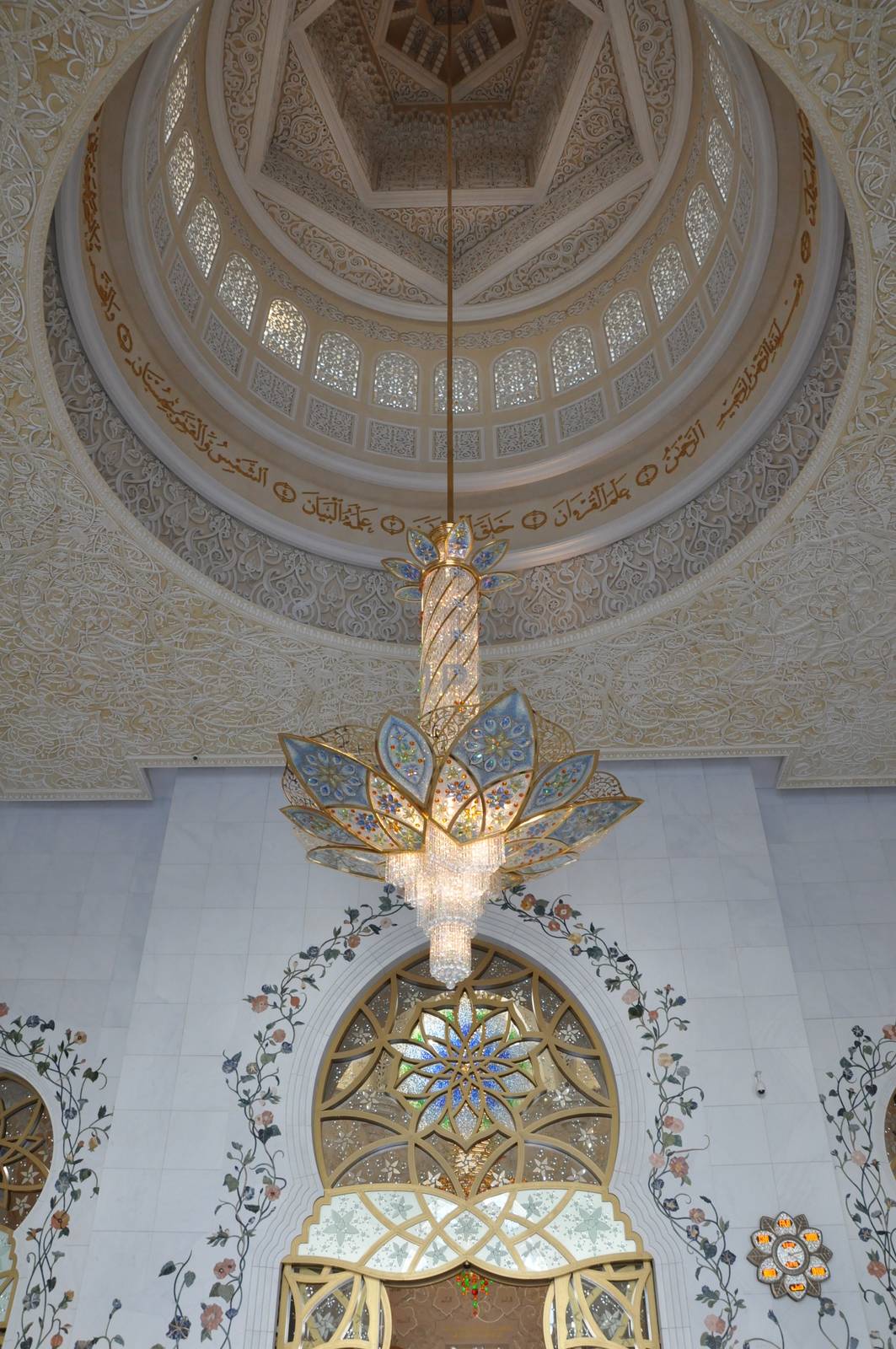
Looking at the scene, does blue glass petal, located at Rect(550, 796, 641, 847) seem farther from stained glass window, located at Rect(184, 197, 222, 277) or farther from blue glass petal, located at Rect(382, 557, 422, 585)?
stained glass window, located at Rect(184, 197, 222, 277)

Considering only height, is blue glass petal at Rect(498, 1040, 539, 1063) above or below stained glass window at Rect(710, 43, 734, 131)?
below

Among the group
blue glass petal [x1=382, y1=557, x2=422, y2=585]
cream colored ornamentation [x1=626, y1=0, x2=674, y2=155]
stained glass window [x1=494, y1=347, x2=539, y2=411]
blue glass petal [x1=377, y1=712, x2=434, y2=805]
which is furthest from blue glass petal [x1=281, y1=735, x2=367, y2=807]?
cream colored ornamentation [x1=626, y1=0, x2=674, y2=155]

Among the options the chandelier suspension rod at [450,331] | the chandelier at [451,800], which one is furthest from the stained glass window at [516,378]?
the chandelier at [451,800]

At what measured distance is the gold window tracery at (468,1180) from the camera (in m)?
4.64

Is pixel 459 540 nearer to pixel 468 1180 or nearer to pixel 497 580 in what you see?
pixel 497 580

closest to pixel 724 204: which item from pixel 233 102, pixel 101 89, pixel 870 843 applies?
pixel 233 102

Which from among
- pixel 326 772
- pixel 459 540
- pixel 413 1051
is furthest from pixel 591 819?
pixel 413 1051

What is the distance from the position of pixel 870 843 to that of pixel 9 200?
5305mm

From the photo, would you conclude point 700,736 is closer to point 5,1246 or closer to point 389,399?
point 389,399

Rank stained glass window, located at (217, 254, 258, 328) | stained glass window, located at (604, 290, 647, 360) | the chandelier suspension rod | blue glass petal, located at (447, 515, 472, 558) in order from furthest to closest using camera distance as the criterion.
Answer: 1. stained glass window, located at (604, 290, 647, 360)
2. stained glass window, located at (217, 254, 258, 328)
3. the chandelier suspension rod
4. blue glass petal, located at (447, 515, 472, 558)

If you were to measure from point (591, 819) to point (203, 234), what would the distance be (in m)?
3.85

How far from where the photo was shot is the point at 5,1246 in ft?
16.4

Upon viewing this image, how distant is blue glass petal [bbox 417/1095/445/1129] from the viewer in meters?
5.17

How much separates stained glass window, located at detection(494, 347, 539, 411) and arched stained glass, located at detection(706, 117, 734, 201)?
1.44 meters
